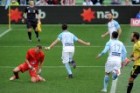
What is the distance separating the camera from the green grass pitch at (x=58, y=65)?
59.8ft

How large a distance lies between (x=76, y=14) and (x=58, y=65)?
15498 mm

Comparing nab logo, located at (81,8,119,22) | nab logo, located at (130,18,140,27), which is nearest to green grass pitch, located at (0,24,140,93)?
Answer: nab logo, located at (130,18,140,27)

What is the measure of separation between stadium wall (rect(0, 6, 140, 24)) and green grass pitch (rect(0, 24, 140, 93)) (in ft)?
5.94

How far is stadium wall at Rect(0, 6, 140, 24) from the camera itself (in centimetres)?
3797

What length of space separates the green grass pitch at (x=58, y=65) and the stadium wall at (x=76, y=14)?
1.81 meters

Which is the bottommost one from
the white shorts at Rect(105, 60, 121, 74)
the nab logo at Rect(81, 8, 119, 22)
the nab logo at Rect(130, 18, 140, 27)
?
the nab logo at Rect(130, 18, 140, 27)

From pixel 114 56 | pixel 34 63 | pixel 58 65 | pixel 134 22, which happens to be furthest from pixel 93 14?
pixel 114 56

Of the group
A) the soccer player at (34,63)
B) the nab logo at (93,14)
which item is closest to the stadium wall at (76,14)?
the nab logo at (93,14)

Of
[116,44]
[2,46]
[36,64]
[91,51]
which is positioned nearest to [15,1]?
[2,46]

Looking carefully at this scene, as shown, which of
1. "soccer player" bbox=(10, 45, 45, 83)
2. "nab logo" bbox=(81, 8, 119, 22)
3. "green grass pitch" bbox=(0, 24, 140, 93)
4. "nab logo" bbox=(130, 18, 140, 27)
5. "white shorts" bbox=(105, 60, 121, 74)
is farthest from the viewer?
"nab logo" bbox=(81, 8, 119, 22)

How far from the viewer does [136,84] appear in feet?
61.9

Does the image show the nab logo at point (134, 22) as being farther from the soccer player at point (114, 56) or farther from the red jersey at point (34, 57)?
the soccer player at point (114, 56)

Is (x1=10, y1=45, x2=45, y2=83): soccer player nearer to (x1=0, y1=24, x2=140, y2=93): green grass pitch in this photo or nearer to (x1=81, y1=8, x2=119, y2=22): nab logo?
(x1=0, y1=24, x2=140, y2=93): green grass pitch

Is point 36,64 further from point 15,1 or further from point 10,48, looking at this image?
point 15,1
